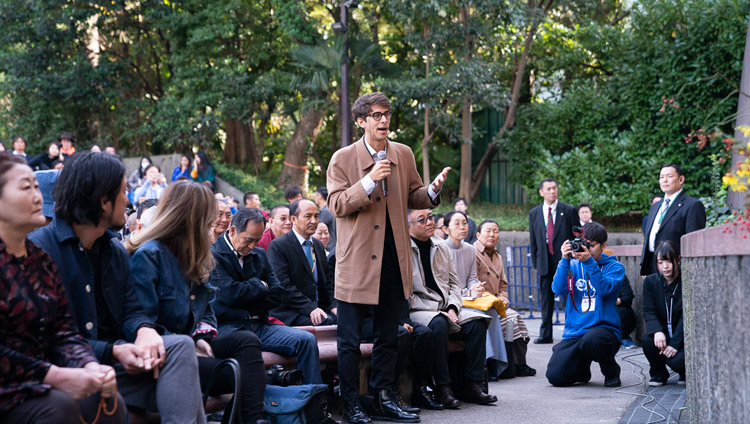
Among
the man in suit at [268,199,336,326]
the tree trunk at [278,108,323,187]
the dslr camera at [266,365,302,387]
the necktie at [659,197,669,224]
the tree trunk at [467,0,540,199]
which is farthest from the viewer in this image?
the tree trunk at [278,108,323,187]

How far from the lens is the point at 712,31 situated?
14.8 metres

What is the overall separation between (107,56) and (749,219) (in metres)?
21.3

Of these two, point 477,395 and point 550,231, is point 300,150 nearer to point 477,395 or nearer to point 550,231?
point 550,231

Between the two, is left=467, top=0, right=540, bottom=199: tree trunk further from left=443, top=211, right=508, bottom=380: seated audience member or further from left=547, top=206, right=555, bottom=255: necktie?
left=443, top=211, right=508, bottom=380: seated audience member

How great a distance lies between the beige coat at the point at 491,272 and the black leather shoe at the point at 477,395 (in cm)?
222

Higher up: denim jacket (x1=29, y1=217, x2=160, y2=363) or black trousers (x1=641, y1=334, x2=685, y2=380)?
denim jacket (x1=29, y1=217, x2=160, y2=363)

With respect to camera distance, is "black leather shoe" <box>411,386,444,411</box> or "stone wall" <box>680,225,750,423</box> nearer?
"stone wall" <box>680,225,750,423</box>

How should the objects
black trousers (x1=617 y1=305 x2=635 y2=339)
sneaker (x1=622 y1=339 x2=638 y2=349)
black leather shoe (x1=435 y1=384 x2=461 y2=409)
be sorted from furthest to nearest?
sneaker (x1=622 y1=339 x2=638 y2=349) → black trousers (x1=617 y1=305 x2=635 y2=339) → black leather shoe (x1=435 y1=384 x2=461 y2=409)

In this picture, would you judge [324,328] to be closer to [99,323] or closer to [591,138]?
[99,323]

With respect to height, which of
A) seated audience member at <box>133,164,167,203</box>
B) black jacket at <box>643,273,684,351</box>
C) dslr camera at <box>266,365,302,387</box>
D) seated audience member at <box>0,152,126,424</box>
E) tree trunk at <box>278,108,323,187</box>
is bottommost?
dslr camera at <box>266,365,302,387</box>

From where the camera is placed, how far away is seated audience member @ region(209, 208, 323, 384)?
564cm

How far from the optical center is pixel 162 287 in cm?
439

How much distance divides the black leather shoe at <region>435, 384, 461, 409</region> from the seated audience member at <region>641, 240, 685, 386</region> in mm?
2031

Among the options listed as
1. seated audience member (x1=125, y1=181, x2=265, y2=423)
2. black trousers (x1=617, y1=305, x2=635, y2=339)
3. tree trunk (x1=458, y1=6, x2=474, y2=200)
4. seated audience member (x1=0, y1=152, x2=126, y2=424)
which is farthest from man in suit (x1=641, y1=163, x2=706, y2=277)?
tree trunk (x1=458, y1=6, x2=474, y2=200)
